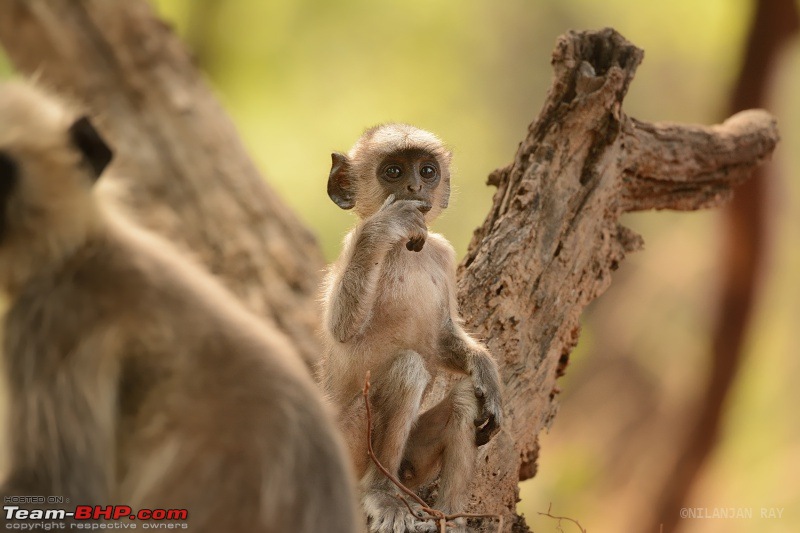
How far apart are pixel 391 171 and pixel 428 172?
0.16m

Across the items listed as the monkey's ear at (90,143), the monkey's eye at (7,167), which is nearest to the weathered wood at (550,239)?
the monkey's ear at (90,143)

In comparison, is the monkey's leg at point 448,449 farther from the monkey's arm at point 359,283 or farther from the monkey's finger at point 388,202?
the monkey's finger at point 388,202

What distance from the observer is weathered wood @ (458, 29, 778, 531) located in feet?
13.0

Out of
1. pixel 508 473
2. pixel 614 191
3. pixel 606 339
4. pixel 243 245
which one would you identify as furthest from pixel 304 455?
pixel 606 339

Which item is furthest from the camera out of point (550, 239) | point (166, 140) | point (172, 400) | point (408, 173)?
point (166, 140)

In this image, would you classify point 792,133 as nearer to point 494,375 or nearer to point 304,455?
point 494,375

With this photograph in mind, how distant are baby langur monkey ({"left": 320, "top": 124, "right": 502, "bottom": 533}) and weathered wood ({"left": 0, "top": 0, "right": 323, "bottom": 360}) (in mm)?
3032

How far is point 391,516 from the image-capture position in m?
3.26

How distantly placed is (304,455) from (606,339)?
771cm

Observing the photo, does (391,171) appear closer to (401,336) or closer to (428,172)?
(428,172)

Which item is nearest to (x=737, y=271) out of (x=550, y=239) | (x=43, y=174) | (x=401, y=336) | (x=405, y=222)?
(x=550, y=239)

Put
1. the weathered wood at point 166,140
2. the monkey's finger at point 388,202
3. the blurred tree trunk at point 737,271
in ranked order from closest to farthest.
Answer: the monkey's finger at point 388,202 < the weathered wood at point 166,140 < the blurred tree trunk at point 737,271

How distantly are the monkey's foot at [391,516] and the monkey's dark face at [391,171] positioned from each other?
3.69 ft

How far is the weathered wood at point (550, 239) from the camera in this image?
13.0ft
